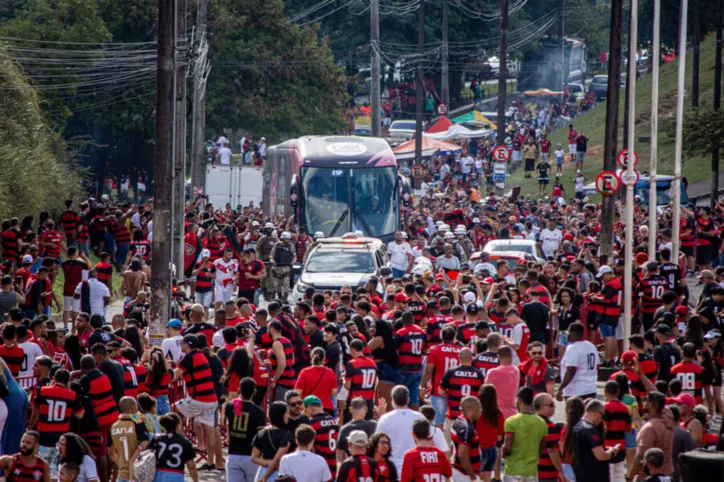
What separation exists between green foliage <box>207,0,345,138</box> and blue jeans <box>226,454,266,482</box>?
125ft

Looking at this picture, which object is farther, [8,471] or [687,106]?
[687,106]

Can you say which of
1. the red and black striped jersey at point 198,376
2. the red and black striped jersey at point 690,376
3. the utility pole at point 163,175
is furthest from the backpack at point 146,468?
the utility pole at point 163,175

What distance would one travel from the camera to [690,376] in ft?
44.9

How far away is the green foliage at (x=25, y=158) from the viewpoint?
2845cm

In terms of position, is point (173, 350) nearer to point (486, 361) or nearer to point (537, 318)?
point (486, 361)

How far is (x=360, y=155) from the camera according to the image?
1205 inches

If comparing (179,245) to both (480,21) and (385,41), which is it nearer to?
(385,41)

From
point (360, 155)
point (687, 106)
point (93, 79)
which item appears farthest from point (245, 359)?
point (687, 106)

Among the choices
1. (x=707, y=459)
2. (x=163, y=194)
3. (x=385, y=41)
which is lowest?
(x=707, y=459)

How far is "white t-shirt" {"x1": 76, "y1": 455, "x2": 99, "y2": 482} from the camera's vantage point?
10.7 meters

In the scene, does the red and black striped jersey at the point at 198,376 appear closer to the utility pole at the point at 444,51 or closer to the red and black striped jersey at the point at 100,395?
the red and black striped jersey at the point at 100,395

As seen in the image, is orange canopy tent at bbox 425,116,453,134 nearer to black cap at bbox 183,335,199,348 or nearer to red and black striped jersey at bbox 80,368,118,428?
black cap at bbox 183,335,199,348

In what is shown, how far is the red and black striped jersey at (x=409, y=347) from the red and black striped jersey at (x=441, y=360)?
1052 millimetres

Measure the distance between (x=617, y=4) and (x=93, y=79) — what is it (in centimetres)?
2490
